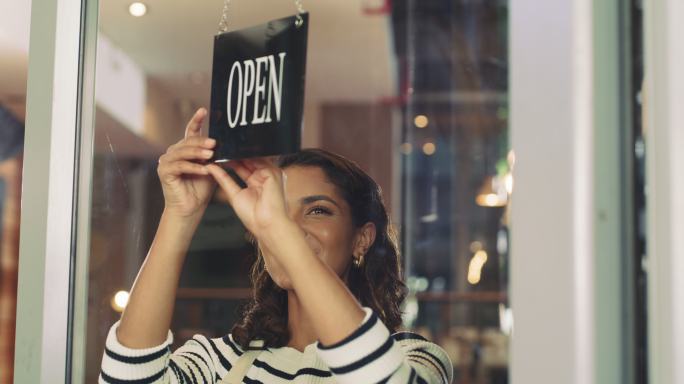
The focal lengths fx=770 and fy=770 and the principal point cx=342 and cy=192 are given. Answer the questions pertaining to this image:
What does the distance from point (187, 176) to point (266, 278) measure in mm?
174

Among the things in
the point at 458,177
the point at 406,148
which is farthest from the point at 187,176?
the point at 406,148

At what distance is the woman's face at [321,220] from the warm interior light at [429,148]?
88cm

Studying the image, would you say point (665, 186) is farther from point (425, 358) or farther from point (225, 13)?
point (225, 13)

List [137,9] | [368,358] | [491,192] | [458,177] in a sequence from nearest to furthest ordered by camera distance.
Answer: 1. [368,358]
2. [137,9]
3. [491,192]
4. [458,177]

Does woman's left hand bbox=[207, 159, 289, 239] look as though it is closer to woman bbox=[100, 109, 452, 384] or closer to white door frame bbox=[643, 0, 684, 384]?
woman bbox=[100, 109, 452, 384]

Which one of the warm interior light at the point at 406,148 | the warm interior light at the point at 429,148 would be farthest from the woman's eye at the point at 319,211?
the warm interior light at the point at 429,148

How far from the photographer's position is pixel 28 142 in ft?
3.30

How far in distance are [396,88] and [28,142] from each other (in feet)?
3.79

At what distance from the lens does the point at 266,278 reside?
41.3 inches

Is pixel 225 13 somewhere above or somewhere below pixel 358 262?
above

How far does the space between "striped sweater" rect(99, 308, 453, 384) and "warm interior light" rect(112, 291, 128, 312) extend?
2 centimetres

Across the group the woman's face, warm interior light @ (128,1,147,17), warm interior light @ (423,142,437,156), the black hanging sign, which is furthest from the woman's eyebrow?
warm interior light @ (423,142,437,156)

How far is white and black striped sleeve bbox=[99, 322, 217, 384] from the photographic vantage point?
1.03 meters

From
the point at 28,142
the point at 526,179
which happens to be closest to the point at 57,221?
the point at 28,142
